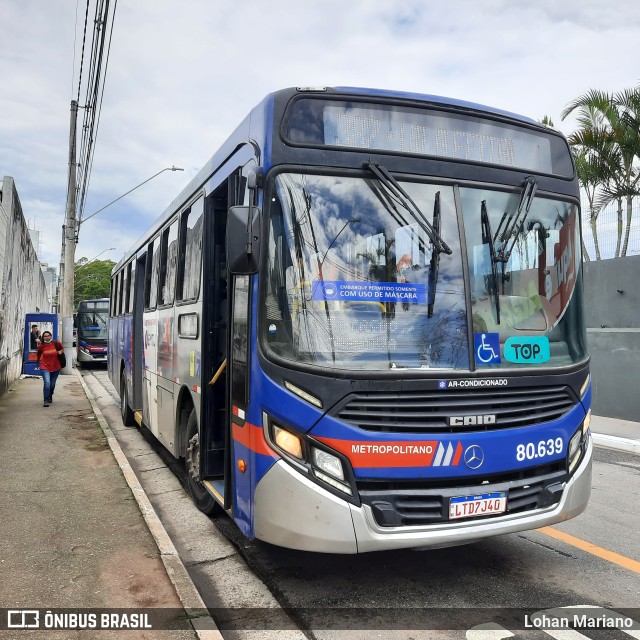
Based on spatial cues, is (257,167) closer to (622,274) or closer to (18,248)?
(622,274)

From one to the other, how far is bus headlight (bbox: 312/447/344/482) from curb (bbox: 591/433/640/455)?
23.2 ft

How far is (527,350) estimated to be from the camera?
425 centimetres

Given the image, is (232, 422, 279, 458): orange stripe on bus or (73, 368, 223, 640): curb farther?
(232, 422, 279, 458): orange stripe on bus

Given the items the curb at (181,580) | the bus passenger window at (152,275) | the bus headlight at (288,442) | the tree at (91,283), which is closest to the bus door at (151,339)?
the bus passenger window at (152,275)

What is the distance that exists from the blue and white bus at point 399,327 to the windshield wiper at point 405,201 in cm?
1

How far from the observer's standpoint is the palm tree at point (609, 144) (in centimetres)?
1476

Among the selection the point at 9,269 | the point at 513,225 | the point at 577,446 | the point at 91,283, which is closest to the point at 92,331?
the point at 9,269

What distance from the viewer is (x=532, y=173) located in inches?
180

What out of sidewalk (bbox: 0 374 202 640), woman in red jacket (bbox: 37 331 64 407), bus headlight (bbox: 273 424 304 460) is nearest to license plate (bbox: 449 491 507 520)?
bus headlight (bbox: 273 424 304 460)

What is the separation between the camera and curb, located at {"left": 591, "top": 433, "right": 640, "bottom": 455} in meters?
9.59

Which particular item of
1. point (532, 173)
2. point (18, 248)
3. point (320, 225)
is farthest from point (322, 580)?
point (18, 248)

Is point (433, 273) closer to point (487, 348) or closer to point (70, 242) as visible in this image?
point (487, 348)

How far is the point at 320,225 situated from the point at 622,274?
33.2ft

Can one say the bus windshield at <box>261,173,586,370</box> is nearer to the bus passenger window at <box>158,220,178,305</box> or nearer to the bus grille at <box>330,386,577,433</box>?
the bus grille at <box>330,386,577,433</box>
